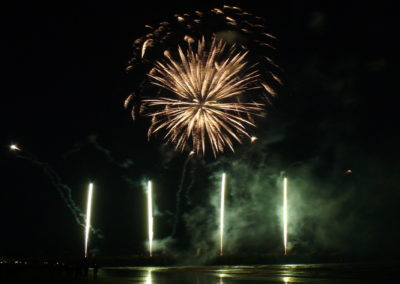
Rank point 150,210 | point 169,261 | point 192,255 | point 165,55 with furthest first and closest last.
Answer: point 192,255, point 169,261, point 150,210, point 165,55

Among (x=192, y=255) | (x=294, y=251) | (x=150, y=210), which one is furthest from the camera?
(x=294, y=251)

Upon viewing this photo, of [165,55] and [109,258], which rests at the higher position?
[165,55]

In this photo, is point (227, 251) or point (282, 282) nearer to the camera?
point (282, 282)

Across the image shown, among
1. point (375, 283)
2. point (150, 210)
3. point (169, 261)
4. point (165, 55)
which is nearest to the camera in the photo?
point (375, 283)

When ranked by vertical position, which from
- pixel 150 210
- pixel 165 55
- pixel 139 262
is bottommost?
pixel 139 262

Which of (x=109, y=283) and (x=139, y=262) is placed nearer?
(x=109, y=283)

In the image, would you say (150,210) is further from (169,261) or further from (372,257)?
(372,257)

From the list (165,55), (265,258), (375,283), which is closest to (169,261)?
(265,258)

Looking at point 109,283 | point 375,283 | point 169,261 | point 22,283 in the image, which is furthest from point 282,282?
point 169,261

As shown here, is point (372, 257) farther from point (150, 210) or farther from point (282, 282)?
point (282, 282)
